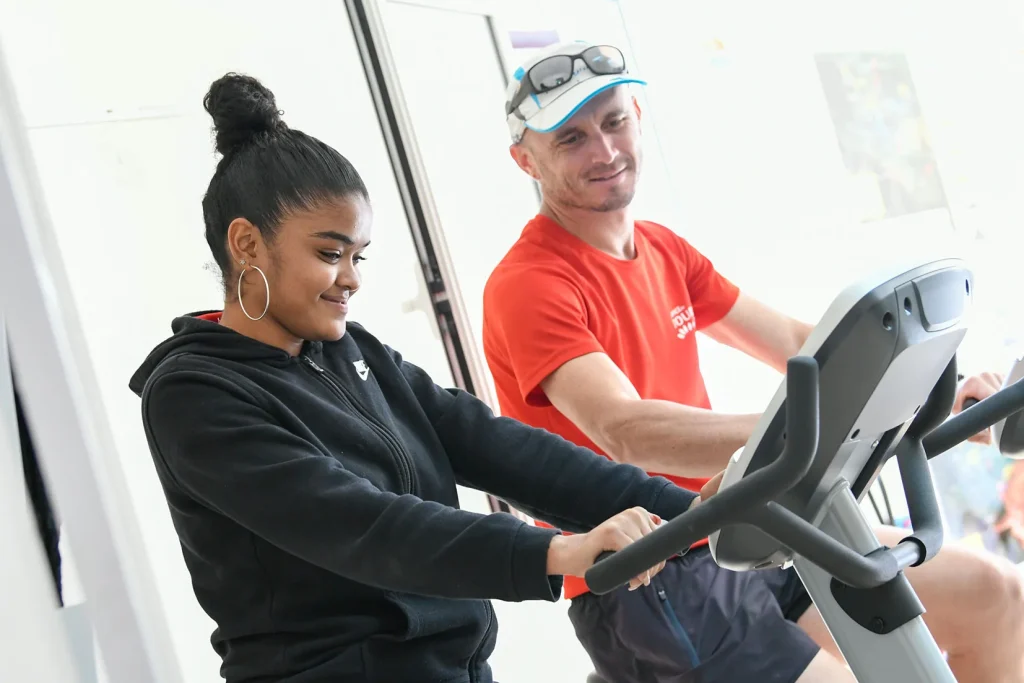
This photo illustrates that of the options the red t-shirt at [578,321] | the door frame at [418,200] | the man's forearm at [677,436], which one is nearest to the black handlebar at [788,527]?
the man's forearm at [677,436]

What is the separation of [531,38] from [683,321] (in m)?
1.53

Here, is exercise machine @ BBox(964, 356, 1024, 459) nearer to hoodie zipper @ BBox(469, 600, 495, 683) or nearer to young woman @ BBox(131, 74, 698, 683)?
young woman @ BBox(131, 74, 698, 683)

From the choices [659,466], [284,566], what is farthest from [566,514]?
[284,566]

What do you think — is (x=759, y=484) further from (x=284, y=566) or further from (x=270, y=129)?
(x=270, y=129)

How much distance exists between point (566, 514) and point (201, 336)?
57 centimetres

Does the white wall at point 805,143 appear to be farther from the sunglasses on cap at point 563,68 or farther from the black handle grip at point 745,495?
the black handle grip at point 745,495

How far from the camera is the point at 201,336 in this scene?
138cm

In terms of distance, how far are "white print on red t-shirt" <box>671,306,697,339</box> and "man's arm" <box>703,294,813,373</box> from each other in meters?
0.16

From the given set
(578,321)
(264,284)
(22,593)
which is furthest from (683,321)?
(22,593)

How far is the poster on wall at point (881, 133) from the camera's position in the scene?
313 cm

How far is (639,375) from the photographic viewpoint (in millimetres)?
1938

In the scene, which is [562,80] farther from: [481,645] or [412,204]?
[481,645]

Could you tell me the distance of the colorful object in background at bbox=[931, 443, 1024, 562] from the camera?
308cm

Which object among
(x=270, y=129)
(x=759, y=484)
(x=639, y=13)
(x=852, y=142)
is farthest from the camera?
(x=639, y=13)
